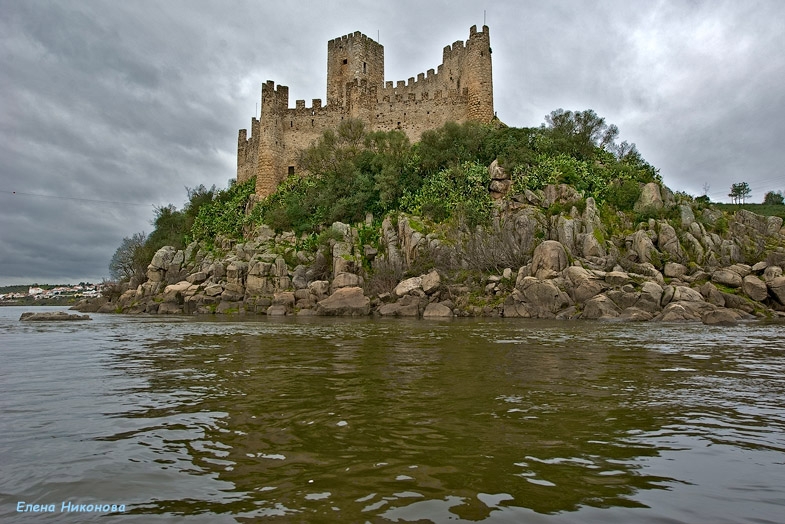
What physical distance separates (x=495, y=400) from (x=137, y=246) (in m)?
55.7

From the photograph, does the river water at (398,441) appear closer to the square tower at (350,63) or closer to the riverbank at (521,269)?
the riverbank at (521,269)

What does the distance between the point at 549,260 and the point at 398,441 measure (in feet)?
88.5

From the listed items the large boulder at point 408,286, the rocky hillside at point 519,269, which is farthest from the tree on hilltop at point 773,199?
the large boulder at point 408,286

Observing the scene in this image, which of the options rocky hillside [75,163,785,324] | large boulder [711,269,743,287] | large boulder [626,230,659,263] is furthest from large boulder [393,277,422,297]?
large boulder [711,269,743,287]

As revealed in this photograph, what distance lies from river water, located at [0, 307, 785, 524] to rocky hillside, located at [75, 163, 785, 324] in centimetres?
1800

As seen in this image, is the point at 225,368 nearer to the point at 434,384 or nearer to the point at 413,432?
the point at 434,384

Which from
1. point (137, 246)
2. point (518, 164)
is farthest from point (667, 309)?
point (137, 246)

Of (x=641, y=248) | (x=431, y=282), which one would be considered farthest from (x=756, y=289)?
(x=431, y=282)

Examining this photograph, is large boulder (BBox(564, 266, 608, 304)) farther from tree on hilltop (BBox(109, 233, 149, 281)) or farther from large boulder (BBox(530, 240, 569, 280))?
tree on hilltop (BBox(109, 233, 149, 281))

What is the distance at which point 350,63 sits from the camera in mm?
54469

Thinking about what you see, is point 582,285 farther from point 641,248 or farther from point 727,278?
point 727,278

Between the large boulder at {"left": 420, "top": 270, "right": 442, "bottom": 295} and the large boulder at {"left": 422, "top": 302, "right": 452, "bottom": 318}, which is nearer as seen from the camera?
the large boulder at {"left": 422, "top": 302, "right": 452, "bottom": 318}

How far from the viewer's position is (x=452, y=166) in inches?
1694

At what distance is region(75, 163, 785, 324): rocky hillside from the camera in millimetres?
27156
